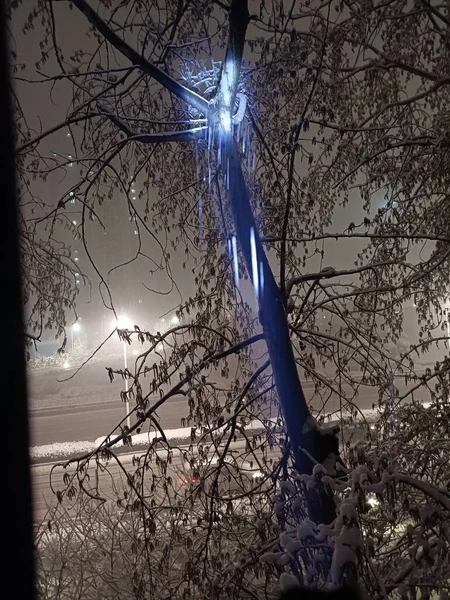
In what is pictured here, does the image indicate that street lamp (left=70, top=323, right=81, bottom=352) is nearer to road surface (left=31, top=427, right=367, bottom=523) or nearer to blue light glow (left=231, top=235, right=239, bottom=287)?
road surface (left=31, top=427, right=367, bottom=523)

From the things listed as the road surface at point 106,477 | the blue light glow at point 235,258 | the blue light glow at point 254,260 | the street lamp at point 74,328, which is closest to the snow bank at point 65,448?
the road surface at point 106,477

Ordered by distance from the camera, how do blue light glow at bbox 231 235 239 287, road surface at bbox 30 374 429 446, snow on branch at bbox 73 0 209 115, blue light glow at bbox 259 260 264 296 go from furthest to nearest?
road surface at bbox 30 374 429 446, blue light glow at bbox 231 235 239 287, blue light glow at bbox 259 260 264 296, snow on branch at bbox 73 0 209 115

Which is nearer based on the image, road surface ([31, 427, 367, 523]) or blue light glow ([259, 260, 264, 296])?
blue light glow ([259, 260, 264, 296])

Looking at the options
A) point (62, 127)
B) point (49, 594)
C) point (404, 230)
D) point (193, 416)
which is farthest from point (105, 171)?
point (49, 594)

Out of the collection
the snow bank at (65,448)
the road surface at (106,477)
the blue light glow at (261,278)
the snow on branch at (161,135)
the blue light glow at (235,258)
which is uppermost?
the snow on branch at (161,135)

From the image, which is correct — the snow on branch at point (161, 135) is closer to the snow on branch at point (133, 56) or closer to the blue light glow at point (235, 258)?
the snow on branch at point (133, 56)

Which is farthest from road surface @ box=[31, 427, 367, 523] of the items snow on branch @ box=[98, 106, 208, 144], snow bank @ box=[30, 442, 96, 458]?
snow on branch @ box=[98, 106, 208, 144]

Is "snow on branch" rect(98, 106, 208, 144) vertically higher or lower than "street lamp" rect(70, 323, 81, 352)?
higher

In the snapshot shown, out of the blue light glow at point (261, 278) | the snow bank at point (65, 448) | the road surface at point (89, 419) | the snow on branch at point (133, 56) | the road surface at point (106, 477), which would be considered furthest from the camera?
the road surface at point (89, 419)

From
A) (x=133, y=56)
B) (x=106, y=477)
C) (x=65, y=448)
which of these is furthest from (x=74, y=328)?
(x=65, y=448)

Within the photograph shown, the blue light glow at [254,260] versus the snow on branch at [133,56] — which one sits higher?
the snow on branch at [133,56]

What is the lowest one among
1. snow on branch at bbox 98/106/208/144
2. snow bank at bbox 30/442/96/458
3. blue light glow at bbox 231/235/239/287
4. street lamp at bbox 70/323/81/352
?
snow bank at bbox 30/442/96/458

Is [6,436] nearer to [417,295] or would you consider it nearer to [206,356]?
[206,356]

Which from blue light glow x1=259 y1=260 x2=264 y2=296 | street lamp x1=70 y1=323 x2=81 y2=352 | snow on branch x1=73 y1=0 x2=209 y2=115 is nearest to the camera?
snow on branch x1=73 y1=0 x2=209 y2=115
